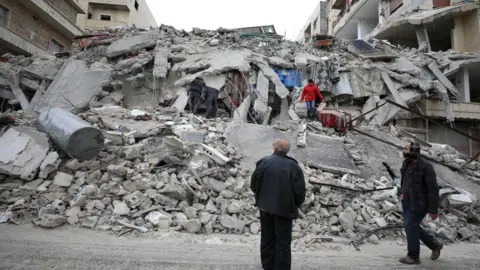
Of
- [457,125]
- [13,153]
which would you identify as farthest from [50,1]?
[457,125]

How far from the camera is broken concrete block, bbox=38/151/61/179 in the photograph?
4738mm

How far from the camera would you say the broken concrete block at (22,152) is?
4645 millimetres

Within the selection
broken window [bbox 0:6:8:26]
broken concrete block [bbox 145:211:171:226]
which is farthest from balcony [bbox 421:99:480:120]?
broken window [bbox 0:6:8:26]

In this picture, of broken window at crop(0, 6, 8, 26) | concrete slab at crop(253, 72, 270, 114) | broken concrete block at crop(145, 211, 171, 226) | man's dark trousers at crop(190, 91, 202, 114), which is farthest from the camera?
broken window at crop(0, 6, 8, 26)

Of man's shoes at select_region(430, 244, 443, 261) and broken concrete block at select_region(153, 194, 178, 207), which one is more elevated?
broken concrete block at select_region(153, 194, 178, 207)

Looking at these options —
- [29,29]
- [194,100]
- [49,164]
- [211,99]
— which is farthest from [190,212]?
[29,29]

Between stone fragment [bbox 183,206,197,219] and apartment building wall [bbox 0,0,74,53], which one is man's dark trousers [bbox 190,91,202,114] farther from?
apartment building wall [bbox 0,0,74,53]

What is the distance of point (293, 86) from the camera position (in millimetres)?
11531

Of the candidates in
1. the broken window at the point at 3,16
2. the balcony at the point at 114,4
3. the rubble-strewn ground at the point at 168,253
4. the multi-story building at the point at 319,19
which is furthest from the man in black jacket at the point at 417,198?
the balcony at the point at 114,4

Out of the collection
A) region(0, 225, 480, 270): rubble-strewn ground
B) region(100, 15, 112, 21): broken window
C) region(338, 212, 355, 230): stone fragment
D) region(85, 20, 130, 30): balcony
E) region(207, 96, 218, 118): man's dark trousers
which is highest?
region(100, 15, 112, 21): broken window

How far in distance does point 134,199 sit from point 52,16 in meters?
22.1

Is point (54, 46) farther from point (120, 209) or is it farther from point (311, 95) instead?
point (120, 209)

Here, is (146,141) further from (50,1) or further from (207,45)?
(50,1)

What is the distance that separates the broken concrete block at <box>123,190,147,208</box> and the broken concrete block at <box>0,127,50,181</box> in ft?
6.03
